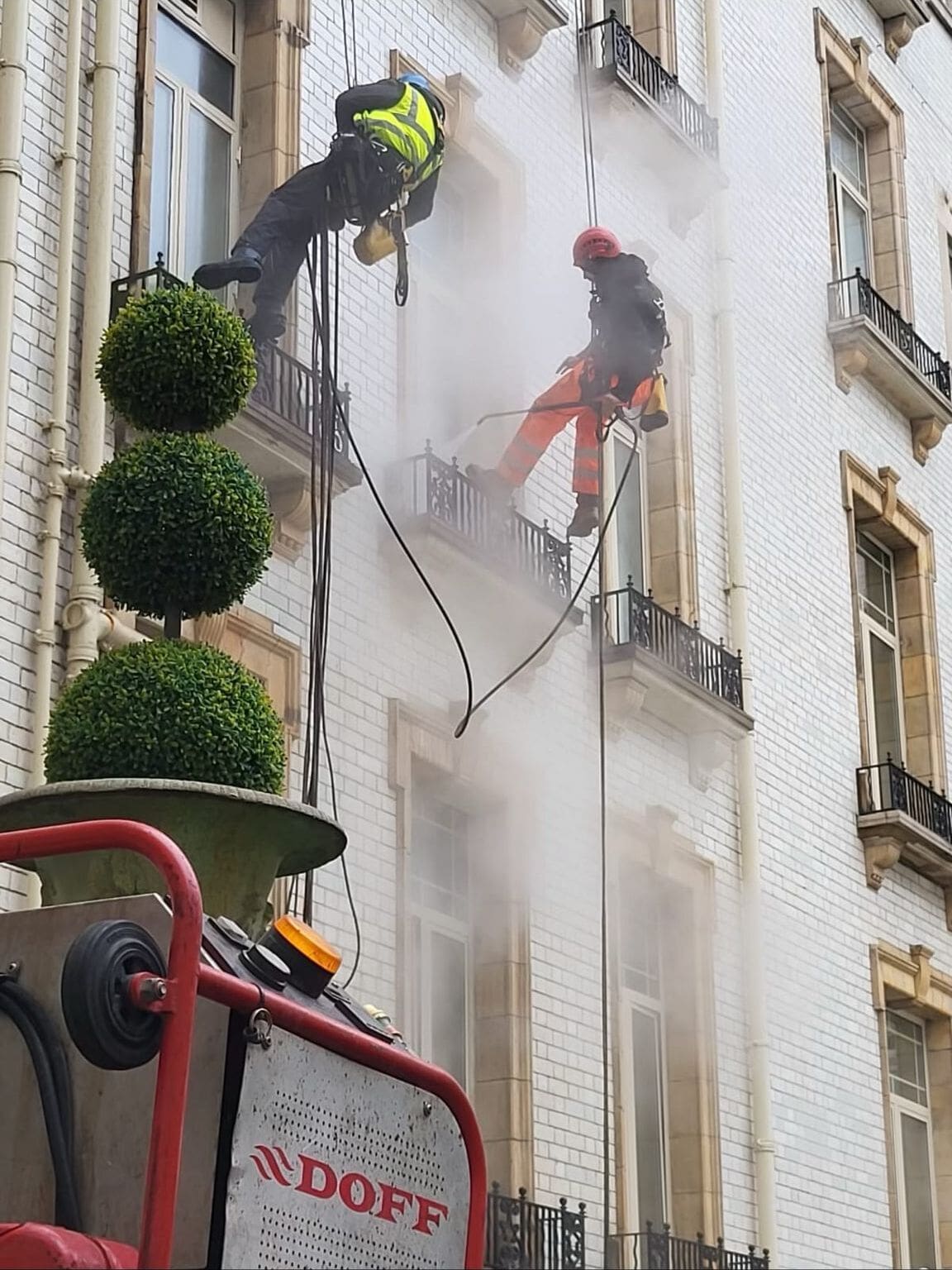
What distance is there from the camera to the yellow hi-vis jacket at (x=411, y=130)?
9.80 m

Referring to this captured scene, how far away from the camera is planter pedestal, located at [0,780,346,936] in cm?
545

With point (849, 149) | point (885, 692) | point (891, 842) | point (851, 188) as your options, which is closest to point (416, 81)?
point (891, 842)

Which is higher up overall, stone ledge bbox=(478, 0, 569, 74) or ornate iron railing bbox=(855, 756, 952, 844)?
stone ledge bbox=(478, 0, 569, 74)

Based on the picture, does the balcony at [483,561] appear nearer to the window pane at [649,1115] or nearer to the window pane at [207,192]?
the window pane at [207,192]

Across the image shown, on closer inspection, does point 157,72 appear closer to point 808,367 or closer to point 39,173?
point 39,173

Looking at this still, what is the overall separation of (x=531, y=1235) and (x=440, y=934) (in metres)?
1.51

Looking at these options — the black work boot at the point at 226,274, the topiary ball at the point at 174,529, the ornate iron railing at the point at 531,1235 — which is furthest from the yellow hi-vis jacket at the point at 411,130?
the ornate iron railing at the point at 531,1235

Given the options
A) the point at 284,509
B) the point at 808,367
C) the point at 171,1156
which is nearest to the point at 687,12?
the point at 808,367

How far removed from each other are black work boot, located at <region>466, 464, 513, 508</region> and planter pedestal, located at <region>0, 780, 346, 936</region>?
235 inches

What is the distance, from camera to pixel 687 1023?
42.2 ft

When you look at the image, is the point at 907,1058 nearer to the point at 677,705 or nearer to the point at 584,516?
the point at 677,705

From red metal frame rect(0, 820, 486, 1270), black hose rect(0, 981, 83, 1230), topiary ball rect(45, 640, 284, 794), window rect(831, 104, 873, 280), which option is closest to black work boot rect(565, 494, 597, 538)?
topiary ball rect(45, 640, 284, 794)

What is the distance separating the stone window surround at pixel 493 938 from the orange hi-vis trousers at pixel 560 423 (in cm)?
146

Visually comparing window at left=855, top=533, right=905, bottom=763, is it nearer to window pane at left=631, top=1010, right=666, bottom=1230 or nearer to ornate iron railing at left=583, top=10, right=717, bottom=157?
ornate iron railing at left=583, top=10, right=717, bottom=157
